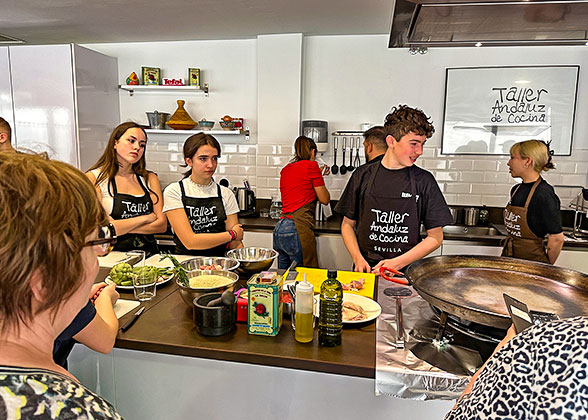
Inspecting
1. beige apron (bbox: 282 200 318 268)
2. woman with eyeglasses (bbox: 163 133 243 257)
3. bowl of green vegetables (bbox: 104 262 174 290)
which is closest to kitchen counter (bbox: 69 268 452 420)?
bowl of green vegetables (bbox: 104 262 174 290)

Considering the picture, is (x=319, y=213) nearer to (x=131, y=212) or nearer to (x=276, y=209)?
(x=276, y=209)

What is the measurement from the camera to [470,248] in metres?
3.24

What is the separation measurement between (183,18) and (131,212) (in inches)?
68.1

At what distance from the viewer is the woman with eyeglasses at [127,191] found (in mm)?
2457

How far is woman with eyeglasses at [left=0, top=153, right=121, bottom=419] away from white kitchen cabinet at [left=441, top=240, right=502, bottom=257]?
2.99m

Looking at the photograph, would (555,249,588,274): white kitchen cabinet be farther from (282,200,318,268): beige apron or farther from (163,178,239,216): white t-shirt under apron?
(163,178,239,216): white t-shirt under apron

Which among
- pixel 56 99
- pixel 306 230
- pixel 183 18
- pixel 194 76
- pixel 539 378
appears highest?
pixel 183 18

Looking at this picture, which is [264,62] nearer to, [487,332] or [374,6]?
[374,6]

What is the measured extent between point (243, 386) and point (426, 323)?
0.67 metres

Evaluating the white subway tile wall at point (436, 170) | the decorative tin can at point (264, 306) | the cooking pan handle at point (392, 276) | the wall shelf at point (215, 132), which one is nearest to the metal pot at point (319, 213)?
the white subway tile wall at point (436, 170)

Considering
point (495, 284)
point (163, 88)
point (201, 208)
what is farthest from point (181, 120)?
point (495, 284)

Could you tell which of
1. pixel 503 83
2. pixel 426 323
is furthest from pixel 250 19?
pixel 426 323

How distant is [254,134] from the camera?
4.07m

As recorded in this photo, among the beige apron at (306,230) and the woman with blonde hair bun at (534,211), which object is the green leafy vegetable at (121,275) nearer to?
the beige apron at (306,230)
